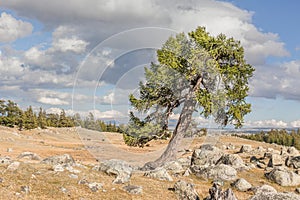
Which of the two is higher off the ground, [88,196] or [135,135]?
[135,135]

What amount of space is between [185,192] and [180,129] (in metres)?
11.9

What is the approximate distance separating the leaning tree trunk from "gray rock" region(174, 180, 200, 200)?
10816 millimetres

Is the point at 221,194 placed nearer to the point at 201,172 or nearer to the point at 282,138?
the point at 201,172

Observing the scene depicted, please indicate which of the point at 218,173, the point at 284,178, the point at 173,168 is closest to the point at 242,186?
the point at 218,173

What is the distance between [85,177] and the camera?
2411 cm

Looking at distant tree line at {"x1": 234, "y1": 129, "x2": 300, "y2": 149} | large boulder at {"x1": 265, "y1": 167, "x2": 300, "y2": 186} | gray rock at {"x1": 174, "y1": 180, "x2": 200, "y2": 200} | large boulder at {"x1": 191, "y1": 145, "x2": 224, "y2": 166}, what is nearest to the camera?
gray rock at {"x1": 174, "y1": 180, "x2": 200, "y2": 200}

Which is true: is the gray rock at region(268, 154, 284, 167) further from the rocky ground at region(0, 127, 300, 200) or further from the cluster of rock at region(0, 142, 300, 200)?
the rocky ground at region(0, 127, 300, 200)

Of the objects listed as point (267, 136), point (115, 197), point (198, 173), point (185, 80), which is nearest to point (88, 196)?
point (115, 197)

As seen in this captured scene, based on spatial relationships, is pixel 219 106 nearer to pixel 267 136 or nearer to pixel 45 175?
pixel 45 175

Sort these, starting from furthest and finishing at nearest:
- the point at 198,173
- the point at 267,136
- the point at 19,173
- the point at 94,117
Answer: the point at 267,136, the point at 198,173, the point at 94,117, the point at 19,173

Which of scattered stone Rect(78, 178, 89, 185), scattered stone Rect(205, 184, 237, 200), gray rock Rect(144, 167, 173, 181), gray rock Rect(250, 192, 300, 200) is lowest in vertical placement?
gray rock Rect(144, 167, 173, 181)

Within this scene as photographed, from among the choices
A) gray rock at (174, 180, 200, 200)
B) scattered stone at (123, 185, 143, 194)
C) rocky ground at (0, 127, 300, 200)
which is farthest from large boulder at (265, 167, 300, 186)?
scattered stone at (123, 185, 143, 194)

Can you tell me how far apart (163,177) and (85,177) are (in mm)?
7603

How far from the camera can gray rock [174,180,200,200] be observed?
2245cm
